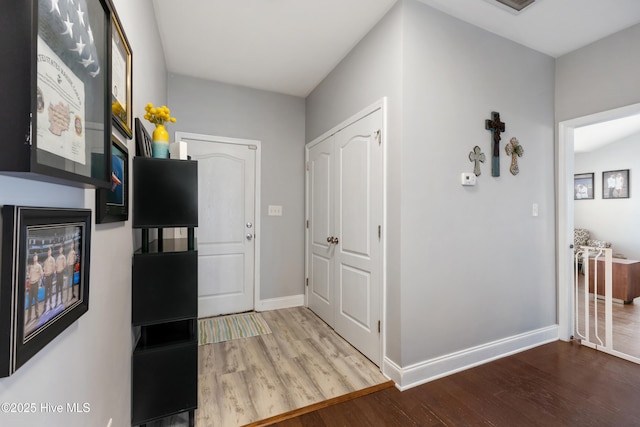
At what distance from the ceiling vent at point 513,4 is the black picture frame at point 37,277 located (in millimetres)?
2691

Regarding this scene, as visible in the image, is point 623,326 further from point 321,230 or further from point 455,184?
point 321,230

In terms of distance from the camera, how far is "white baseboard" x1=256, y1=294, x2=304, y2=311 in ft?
11.2

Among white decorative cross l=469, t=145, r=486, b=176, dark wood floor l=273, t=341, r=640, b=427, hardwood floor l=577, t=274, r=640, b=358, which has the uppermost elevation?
white decorative cross l=469, t=145, r=486, b=176

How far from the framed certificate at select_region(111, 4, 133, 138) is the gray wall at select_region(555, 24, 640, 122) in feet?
11.3

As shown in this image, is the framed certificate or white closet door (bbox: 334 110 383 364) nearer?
the framed certificate

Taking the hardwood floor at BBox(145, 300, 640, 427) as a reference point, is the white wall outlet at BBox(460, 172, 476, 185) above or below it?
above

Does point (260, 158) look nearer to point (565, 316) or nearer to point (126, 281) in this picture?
point (126, 281)

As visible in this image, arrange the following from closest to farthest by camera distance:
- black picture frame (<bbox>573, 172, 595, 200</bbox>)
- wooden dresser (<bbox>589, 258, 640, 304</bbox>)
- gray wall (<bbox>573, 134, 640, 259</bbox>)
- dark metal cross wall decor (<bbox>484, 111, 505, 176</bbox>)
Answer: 1. dark metal cross wall decor (<bbox>484, 111, 505, 176</bbox>)
2. wooden dresser (<bbox>589, 258, 640, 304</bbox>)
3. gray wall (<bbox>573, 134, 640, 259</bbox>)
4. black picture frame (<bbox>573, 172, 595, 200</bbox>)

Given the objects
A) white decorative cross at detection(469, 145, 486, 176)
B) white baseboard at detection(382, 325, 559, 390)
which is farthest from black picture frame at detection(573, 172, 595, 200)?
white decorative cross at detection(469, 145, 486, 176)

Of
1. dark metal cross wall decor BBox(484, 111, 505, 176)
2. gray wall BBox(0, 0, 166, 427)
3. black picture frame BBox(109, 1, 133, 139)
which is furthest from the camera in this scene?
dark metal cross wall decor BBox(484, 111, 505, 176)

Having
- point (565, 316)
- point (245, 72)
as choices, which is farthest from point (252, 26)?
point (565, 316)

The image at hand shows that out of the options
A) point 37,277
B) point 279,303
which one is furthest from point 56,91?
point 279,303

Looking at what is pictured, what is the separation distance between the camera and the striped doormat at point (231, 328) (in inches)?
107

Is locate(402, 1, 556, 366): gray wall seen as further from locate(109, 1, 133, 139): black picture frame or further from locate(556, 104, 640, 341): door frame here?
locate(109, 1, 133, 139): black picture frame
